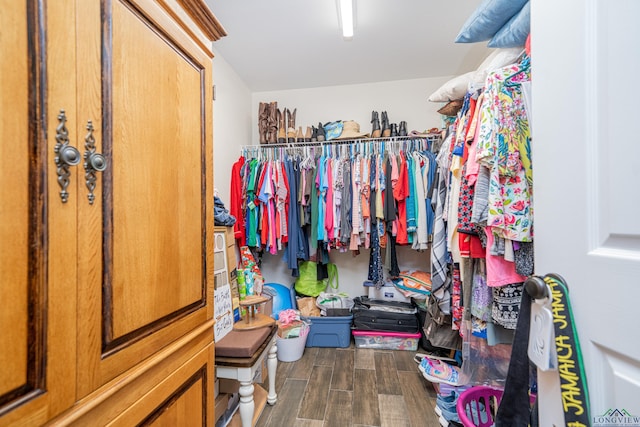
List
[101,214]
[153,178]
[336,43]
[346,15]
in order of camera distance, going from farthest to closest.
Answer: [336,43], [346,15], [153,178], [101,214]

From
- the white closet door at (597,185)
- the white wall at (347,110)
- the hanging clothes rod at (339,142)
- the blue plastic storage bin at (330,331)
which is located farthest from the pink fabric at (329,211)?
the white closet door at (597,185)

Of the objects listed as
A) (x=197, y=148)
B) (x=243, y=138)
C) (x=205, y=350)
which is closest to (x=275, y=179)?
(x=243, y=138)

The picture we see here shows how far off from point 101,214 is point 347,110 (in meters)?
2.66

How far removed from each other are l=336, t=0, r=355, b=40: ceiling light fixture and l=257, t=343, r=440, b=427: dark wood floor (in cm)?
243

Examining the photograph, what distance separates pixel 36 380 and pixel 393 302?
2441mm

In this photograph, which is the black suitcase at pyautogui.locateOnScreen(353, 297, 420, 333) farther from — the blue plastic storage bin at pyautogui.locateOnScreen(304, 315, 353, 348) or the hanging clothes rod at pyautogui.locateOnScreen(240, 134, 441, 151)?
the hanging clothes rod at pyautogui.locateOnScreen(240, 134, 441, 151)

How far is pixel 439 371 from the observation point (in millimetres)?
1684

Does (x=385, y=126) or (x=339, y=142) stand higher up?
(x=385, y=126)

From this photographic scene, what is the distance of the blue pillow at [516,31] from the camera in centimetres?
100

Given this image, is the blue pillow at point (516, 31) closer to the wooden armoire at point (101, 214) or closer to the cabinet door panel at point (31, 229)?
the wooden armoire at point (101, 214)

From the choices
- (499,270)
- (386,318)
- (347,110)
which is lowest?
(386,318)

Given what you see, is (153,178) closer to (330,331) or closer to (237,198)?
(237,198)

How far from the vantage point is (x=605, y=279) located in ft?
1.39

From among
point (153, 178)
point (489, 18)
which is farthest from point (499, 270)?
point (153, 178)
